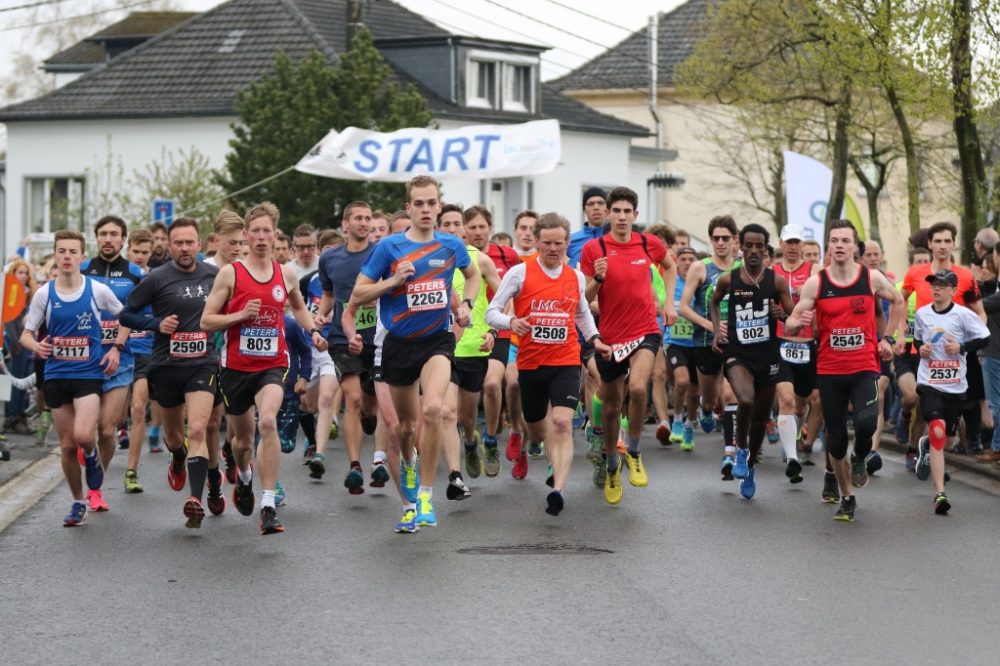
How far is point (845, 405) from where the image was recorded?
42.6 ft

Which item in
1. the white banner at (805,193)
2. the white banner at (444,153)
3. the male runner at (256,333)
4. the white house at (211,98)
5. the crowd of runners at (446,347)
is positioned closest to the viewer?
the male runner at (256,333)

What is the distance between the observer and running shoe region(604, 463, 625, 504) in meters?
13.4

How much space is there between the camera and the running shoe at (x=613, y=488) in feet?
43.8

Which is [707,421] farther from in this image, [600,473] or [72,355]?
[72,355]

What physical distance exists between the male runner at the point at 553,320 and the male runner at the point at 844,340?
4.79 feet

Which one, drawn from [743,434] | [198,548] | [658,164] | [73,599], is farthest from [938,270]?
[658,164]

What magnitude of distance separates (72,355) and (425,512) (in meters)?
2.74

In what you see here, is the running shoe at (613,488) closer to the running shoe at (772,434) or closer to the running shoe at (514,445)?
the running shoe at (514,445)

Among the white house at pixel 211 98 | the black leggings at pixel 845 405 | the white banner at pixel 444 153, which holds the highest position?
the white house at pixel 211 98

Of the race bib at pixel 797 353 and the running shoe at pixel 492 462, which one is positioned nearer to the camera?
the race bib at pixel 797 353

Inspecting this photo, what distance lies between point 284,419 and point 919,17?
925 cm

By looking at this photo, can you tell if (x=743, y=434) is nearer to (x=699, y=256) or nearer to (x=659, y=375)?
(x=659, y=375)

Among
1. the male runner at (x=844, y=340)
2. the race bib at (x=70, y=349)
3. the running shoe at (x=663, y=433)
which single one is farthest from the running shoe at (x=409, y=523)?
the running shoe at (x=663, y=433)

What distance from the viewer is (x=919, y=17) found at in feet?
69.6
